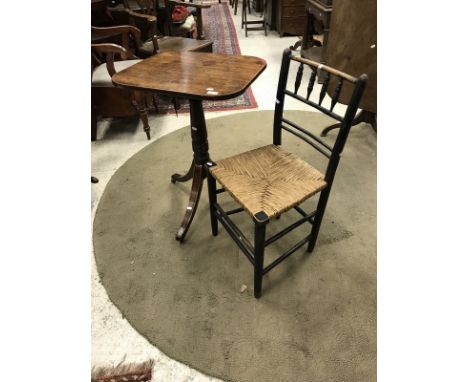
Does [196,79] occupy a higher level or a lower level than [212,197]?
higher

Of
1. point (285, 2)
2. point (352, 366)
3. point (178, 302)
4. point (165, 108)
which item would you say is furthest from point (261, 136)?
point (285, 2)

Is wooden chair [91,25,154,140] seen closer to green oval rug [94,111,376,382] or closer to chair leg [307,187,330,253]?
green oval rug [94,111,376,382]

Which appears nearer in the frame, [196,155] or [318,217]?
[318,217]

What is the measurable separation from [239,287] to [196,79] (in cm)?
97

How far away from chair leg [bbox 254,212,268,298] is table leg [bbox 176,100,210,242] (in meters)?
0.52

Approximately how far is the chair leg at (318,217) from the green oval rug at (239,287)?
0.07 meters

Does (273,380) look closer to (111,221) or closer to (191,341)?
(191,341)

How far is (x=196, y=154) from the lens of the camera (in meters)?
1.65

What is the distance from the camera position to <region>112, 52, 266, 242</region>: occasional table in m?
1.20

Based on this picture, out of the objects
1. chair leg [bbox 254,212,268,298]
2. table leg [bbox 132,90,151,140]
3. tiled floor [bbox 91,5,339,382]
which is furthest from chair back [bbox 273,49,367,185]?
table leg [bbox 132,90,151,140]

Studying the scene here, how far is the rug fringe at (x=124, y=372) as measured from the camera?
3.70ft

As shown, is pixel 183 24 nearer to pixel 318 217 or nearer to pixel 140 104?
pixel 140 104

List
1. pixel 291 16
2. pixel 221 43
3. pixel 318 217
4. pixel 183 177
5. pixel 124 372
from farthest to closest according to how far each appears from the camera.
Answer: pixel 221 43 → pixel 291 16 → pixel 183 177 → pixel 318 217 → pixel 124 372

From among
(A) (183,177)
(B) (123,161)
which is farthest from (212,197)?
(B) (123,161)
